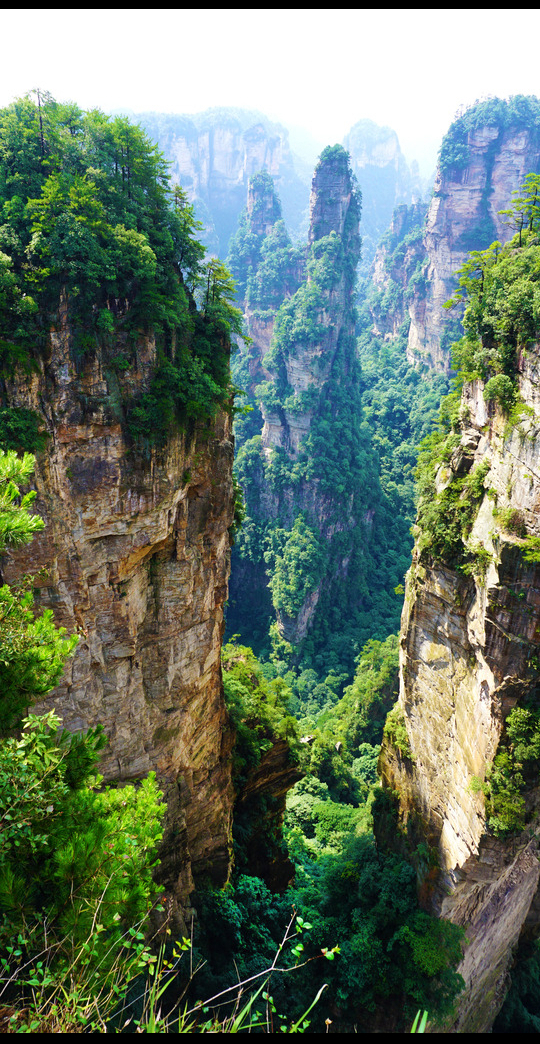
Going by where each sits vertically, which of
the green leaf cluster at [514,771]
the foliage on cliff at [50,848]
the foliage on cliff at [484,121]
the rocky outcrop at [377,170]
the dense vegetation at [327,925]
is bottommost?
the dense vegetation at [327,925]

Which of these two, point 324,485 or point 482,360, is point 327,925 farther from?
point 324,485

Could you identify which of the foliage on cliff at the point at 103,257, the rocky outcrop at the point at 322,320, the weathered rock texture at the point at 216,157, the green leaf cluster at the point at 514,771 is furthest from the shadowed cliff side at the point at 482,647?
the weathered rock texture at the point at 216,157

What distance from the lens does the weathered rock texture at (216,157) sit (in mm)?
103688

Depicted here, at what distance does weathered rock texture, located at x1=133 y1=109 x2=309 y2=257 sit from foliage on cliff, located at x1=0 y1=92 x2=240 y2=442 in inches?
3832

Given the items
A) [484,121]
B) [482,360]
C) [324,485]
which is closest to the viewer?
[482,360]

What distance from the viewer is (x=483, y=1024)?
17844mm

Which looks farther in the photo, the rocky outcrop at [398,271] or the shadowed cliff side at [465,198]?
the rocky outcrop at [398,271]

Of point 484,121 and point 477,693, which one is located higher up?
point 484,121

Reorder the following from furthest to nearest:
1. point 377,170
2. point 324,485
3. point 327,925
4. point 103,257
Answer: point 377,170 → point 324,485 → point 327,925 → point 103,257

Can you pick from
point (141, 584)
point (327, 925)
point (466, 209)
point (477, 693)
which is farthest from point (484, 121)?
point (327, 925)

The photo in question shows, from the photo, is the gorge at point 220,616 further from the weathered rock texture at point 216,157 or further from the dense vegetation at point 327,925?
the weathered rock texture at point 216,157

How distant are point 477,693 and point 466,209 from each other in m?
69.7

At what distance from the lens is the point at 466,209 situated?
218 feet

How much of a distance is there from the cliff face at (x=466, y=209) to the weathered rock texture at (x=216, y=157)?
46392 millimetres
